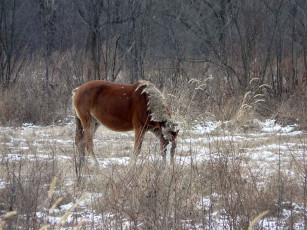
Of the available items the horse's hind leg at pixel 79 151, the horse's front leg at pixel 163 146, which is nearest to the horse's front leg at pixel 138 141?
the horse's front leg at pixel 163 146

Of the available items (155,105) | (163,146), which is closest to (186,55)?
(155,105)

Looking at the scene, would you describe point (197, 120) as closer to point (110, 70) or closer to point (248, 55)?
point (248, 55)

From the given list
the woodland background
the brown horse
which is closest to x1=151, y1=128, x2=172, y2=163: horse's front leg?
the brown horse

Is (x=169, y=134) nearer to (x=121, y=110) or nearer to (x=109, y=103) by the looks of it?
(x=121, y=110)

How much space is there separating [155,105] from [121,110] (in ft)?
2.29

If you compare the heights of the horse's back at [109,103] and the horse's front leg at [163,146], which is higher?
the horse's back at [109,103]

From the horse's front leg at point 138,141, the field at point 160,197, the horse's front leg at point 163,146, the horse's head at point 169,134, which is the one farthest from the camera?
the horse's front leg at point 138,141

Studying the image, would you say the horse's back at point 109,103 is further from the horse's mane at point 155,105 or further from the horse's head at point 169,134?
the horse's head at point 169,134

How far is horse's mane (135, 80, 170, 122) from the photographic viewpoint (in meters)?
7.19

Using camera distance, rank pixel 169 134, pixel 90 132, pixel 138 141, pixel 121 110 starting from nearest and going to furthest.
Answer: pixel 169 134
pixel 138 141
pixel 121 110
pixel 90 132

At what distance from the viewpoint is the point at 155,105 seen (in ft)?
23.9

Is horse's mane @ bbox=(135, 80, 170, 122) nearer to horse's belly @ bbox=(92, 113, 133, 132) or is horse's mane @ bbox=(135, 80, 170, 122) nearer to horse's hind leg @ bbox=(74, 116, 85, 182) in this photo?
horse's belly @ bbox=(92, 113, 133, 132)

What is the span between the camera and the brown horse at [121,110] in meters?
7.25

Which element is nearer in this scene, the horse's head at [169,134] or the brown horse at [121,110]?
the horse's head at [169,134]
